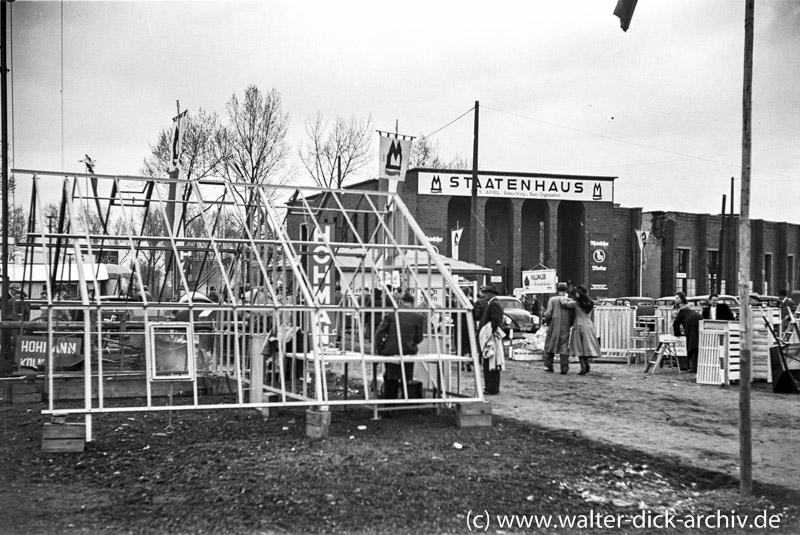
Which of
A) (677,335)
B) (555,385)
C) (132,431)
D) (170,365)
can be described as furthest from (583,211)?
(132,431)


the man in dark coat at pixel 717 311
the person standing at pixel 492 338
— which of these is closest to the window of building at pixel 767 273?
the man in dark coat at pixel 717 311

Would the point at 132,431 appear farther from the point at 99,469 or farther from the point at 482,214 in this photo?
the point at 482,214

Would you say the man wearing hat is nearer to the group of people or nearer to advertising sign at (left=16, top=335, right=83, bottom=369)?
the group of people

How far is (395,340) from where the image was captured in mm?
11375

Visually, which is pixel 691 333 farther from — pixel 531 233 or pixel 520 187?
pixel 531 233

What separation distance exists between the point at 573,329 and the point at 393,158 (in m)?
5.39

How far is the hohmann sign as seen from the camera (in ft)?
166

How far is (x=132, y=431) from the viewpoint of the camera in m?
10.2

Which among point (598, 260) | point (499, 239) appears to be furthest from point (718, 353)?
point (598, 260)

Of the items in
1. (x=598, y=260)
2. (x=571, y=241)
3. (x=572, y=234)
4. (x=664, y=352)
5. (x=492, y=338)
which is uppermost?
(x=572, y=234)

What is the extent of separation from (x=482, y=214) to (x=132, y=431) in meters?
43.8

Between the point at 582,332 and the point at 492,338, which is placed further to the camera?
the point at 582,332

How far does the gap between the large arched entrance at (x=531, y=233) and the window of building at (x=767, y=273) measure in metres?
13.9

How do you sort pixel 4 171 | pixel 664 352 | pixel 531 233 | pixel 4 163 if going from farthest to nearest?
1. pixel 531 233
2. pixel 664 352
3. pixel 4 163
4. pixel 4 171
